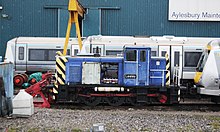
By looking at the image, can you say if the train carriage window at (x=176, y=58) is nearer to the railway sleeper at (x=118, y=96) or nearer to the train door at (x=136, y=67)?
the railway sleeper at (x=118, y=96)

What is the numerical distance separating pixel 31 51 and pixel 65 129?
540 inches

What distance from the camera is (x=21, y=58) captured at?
23531 mm

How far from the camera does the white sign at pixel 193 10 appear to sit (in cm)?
3003

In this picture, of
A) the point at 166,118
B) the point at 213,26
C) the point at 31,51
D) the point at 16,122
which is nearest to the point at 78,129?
the point at 16,122

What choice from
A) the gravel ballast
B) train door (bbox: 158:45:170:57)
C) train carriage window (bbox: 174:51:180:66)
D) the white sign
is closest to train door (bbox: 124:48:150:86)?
the gravel ballast

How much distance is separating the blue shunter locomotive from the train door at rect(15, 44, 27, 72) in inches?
277

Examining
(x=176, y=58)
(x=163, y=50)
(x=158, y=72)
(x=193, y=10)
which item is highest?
(x=193, y=10)

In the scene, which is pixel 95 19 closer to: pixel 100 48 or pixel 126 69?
pixel 100 48

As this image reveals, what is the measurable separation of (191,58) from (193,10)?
969 centimetres

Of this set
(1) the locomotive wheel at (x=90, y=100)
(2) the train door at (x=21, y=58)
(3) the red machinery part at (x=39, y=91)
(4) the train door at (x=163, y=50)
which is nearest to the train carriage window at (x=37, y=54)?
(2) the train door at (x=21, y=58)

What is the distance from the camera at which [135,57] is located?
54.8 feet

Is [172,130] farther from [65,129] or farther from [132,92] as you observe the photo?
[132,92]

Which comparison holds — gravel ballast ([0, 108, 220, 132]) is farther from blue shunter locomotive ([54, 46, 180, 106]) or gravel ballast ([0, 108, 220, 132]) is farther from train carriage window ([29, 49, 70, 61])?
train carriage window ([29, 49, 70, 61])

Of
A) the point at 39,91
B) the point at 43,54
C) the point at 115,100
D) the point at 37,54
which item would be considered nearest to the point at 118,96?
the point at 115,100
